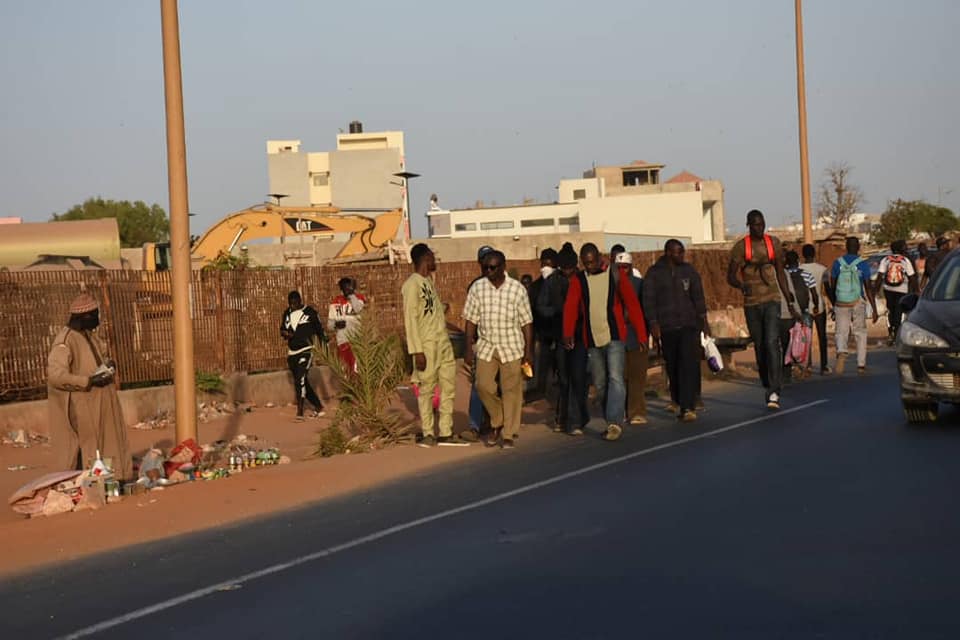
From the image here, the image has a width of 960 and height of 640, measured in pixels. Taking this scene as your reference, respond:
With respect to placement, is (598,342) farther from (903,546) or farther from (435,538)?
(903,546)

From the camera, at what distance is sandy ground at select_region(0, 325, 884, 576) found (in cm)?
948

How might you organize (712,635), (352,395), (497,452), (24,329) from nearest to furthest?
(712,635) → (497,452) → (352,395) → (24,329)

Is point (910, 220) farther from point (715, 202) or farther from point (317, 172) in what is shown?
point (317, 172)

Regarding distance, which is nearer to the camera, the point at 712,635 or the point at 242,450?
the point at 712,635

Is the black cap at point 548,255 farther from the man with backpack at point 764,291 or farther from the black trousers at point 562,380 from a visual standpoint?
the man with backpack at point 764,291

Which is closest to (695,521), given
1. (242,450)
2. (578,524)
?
(578,524)

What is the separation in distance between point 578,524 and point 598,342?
5292 millimetres

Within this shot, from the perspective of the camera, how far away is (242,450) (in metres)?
13.9

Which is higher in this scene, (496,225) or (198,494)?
(496,225)

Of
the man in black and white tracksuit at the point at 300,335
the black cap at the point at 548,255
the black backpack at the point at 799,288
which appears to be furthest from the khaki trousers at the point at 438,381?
the black backpack at the point at 799,288

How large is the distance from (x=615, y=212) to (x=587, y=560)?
68605mm

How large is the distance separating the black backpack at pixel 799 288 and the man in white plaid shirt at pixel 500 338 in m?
6.25

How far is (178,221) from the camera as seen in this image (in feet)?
40.8

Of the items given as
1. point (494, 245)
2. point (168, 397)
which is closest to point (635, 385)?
point (168, 397)
